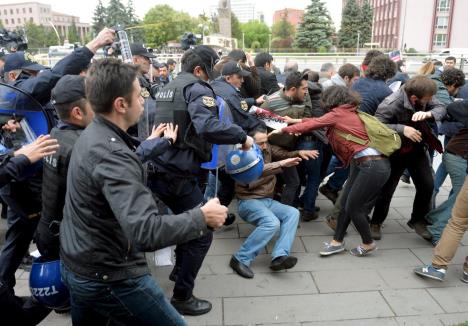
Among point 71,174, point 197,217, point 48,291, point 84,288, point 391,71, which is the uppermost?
point 391,71

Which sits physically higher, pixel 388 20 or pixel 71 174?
pixel 388 20

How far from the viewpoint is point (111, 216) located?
6.14 ft

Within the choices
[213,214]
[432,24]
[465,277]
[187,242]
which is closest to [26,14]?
[432,24]

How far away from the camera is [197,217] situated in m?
1.75

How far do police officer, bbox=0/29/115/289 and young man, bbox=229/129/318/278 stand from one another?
1.83 meters

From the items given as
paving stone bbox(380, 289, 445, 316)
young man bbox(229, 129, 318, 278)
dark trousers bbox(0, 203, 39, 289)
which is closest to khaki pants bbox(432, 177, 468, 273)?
paving stone bbox(380, 289, 445, 316)

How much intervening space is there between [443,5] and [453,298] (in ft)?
228

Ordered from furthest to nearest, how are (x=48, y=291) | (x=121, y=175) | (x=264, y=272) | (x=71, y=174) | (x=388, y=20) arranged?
(x=388, y=20) → (x=264, y=272) → (x=48, y=291) → (x=71, y=174) → (x=121, y=175)

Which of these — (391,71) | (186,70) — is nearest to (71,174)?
(186,70)

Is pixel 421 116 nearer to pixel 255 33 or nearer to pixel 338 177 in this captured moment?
pixel 338 177

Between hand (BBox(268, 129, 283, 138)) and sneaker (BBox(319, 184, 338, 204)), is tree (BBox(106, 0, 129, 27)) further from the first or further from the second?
hand (BBox(268, 129, 283, 138))

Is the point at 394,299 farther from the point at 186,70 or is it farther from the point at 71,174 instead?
the point at 71,174

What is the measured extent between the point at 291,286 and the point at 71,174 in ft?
8.23

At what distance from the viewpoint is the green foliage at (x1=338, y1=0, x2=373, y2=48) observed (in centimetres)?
5931
